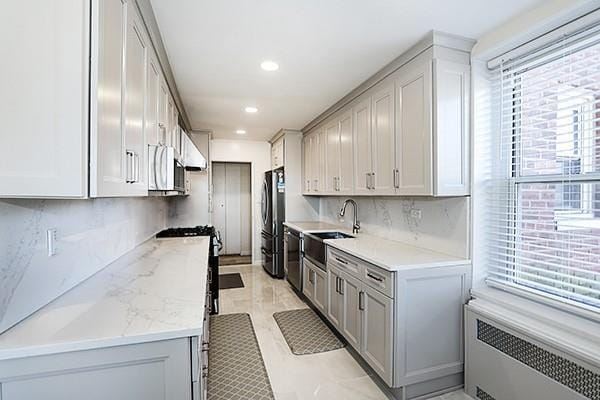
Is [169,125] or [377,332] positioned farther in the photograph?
[169,125]

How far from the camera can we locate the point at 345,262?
2.71m

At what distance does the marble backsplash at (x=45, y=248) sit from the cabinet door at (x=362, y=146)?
2182 millimetres

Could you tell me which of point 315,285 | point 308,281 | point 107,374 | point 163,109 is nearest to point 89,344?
point 107,374

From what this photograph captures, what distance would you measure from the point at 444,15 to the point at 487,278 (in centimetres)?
180

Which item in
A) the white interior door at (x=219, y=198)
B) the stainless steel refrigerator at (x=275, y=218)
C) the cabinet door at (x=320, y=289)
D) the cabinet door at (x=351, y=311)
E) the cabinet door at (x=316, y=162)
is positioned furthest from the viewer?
the white interior door at (x=219, y=198)

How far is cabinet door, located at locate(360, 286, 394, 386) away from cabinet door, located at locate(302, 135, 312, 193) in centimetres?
267

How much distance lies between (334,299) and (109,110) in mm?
2427

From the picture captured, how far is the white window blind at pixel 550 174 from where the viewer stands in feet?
5.43

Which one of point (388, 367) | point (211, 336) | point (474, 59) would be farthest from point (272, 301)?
point (474, 59)

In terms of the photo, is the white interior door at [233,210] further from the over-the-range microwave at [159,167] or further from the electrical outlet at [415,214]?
the over-the-range microwave at [159,167]

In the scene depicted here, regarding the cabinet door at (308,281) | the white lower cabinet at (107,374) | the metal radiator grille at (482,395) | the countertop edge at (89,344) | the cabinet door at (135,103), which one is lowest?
the metal radiator grille at (482,395)

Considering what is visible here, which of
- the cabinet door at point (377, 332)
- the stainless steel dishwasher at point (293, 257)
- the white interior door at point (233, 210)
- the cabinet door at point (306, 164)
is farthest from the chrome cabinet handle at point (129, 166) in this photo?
the white interior door at point (233, 210)

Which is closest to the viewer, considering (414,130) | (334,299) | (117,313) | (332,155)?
(117,313)

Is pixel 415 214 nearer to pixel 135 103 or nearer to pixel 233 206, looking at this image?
pixel 135 103
